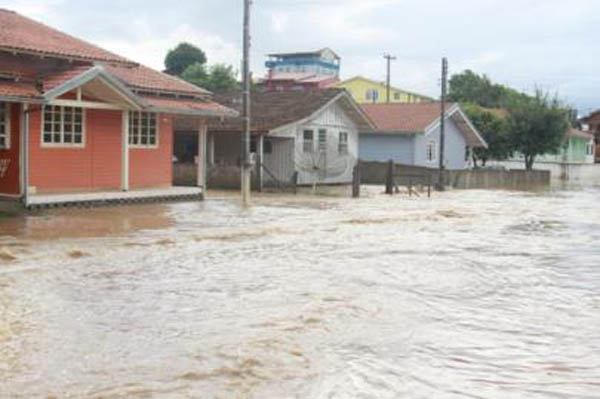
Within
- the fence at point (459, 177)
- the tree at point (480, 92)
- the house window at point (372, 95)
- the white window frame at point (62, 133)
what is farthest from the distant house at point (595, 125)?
the white window frame at point (62, 133)

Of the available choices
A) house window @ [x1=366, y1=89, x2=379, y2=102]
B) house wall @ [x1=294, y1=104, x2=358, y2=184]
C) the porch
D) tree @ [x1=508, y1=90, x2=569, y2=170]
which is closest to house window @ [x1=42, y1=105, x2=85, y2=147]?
the porch

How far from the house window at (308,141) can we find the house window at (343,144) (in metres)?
2.77

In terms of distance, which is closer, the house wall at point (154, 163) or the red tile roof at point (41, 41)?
the red tile roof at point (41, 41)

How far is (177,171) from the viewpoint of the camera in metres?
38.1

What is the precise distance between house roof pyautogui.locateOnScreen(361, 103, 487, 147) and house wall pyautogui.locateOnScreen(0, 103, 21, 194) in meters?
27.1

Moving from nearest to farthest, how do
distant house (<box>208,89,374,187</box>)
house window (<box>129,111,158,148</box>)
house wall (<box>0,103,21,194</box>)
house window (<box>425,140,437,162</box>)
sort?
house wall (<box>0,103,21,194</box>) < house window (<box>129,111,158,148</box>) < distant house (<box>208,89,374,187</box>) < house window (<box>425,140,437,162</box>)

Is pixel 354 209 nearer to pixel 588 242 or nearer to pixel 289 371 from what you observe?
pixel 588 242

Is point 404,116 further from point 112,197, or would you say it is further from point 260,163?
point 112,197

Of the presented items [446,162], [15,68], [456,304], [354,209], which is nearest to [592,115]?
[446,162]

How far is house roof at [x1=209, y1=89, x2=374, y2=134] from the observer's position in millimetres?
37344

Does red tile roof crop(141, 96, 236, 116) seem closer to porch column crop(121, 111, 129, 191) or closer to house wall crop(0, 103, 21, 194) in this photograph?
porch column crop(121, 111, 129, 191)

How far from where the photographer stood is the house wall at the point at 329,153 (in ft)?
129

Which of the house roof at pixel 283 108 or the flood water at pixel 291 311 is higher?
the house roof at pixel 283 108

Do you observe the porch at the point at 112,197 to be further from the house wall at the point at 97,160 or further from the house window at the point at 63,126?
the house window at the point at 63,126
